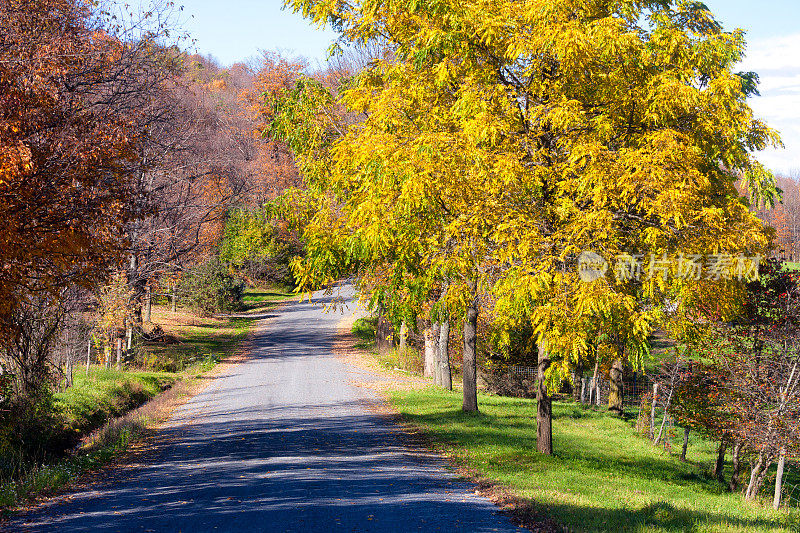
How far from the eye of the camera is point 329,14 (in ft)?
40.7

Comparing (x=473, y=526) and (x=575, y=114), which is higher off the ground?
(x=575, y=114)

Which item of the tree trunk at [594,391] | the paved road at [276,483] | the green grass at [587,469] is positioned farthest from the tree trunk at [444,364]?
the tree trunk at [594,391]

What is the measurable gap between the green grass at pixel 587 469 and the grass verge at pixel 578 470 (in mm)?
21

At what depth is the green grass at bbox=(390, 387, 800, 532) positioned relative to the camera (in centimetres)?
838

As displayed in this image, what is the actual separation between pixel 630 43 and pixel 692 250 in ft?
10.2

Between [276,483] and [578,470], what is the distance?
527cm

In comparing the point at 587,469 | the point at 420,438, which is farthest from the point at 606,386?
the point at 587,469

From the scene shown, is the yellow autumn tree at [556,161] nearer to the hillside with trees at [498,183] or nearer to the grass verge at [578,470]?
the hillside with trees at [498,183]

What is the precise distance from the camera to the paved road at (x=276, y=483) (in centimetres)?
810

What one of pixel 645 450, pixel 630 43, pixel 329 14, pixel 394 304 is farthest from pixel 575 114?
pixel 645 450

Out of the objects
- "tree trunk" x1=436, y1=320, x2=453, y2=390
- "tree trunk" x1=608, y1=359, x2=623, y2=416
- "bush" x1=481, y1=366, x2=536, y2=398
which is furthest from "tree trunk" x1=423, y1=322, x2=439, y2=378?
"tree trunk" x1=608, y1=359, x2=623, y2=416

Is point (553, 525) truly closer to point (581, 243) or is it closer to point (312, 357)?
point (581, 243)

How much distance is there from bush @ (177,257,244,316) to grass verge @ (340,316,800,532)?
21812 mm

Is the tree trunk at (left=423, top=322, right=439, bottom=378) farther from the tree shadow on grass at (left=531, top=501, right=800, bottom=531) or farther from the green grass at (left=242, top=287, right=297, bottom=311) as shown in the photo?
the green grass at (left=242, top=287, right=297, bottom=311)
